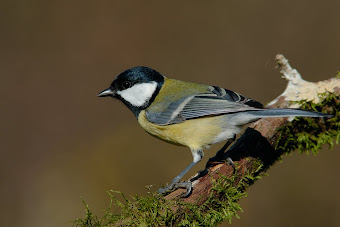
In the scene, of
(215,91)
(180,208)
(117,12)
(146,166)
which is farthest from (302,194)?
(117,12)

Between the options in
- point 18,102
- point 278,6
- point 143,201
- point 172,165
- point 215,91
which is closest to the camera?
point 143,201

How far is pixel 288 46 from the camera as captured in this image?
17.2 feet

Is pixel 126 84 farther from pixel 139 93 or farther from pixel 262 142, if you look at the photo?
pixel 262 142

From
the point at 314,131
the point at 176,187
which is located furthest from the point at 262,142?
the point at 176,187

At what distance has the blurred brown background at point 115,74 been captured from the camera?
175 inches

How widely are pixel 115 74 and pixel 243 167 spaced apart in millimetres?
3378

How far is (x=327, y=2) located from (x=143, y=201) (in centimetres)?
454

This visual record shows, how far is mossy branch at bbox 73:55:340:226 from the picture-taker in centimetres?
209

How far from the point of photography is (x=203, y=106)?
2660 millimetres

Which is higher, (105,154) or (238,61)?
(238,61)

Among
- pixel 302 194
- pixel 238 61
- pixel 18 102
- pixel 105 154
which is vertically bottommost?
pixel 302 194

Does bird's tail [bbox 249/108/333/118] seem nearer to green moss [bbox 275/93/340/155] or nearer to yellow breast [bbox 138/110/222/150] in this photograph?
yellow breast [bbox 138/110/222/150]

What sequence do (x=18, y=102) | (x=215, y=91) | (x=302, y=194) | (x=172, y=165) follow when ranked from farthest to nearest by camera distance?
(x=18, y=102), (x=172, y=165), (x=302, y=194), (x=215, y=91)

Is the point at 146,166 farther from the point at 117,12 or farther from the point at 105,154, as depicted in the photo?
the point at 117,12
